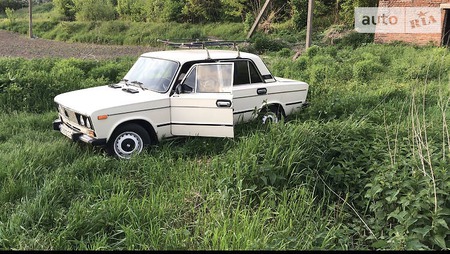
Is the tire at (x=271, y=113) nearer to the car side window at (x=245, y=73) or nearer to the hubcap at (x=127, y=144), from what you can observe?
the car side window at (x=245, y=73)

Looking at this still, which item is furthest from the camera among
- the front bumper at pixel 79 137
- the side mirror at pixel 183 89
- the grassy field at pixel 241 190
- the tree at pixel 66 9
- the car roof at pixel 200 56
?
the tree at pixel 66 9

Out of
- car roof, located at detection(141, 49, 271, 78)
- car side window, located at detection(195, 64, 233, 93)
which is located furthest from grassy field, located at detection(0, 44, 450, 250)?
car roof, located at detection(141, 49, 271, 78)

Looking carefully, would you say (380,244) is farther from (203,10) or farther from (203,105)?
(203,10)

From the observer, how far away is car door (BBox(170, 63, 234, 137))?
241 inches

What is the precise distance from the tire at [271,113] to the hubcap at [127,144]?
7.27 feet

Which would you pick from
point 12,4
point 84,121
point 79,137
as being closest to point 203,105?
point 84,121

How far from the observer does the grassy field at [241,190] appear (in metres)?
3.61

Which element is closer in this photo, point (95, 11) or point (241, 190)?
point (241, 190)

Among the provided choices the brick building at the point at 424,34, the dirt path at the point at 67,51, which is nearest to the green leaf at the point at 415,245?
the brick building at the point at 424,34

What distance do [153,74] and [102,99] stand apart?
1.06 meters

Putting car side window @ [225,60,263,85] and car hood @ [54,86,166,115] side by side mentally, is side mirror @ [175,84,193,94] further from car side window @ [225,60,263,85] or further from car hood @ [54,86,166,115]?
car side window @ [225,60,263,85]

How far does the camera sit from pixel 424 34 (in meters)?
16.6

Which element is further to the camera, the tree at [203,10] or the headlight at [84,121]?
the tree at [203,10]

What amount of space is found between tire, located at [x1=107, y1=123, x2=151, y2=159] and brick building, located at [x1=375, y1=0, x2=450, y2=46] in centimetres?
1444
